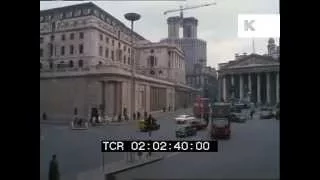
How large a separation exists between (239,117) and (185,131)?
528 mm

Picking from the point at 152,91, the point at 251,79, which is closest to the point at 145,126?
the point at 152,91

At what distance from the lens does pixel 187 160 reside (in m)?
3.76

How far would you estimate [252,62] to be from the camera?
3.91 m

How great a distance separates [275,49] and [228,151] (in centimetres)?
99

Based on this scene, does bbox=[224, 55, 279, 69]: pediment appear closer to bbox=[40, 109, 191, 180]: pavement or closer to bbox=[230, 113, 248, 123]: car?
bbox=[230, 113, 248, 123]: car

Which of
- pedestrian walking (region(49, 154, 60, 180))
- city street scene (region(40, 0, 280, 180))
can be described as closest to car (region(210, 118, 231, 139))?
city street scene (region(40, 0, 280, 180))

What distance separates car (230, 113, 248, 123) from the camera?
387 centimetres

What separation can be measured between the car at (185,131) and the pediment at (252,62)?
693 millimetres
